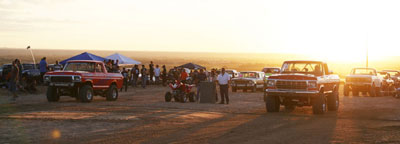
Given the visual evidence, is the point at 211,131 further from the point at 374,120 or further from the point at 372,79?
the point at 372,79

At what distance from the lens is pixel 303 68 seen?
19.2 meters

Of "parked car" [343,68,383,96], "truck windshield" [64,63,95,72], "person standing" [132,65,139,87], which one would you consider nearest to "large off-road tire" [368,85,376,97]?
"parked car" [343,68,383,96]

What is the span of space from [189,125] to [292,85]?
5.21m

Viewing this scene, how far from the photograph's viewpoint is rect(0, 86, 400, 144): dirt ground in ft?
38.2

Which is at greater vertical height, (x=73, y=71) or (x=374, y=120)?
(x=73, y=71)

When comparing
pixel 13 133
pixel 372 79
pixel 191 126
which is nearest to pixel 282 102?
pixel 191 126

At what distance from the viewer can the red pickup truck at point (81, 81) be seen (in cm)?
2162

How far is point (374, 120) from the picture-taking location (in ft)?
52.9

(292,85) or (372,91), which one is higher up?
(292,85)

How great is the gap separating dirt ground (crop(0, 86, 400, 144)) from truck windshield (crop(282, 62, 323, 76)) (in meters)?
1.55

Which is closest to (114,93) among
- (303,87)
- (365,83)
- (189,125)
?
(303,87)

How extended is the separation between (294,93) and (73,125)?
308 inches

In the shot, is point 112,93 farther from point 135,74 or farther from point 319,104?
point 135,74

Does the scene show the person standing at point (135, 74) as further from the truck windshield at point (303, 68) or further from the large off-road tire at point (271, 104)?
the large off-road tire at point (271, 104)
